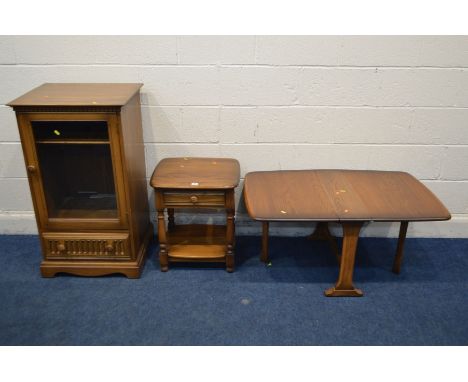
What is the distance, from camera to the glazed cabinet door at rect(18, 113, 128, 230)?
2.32m

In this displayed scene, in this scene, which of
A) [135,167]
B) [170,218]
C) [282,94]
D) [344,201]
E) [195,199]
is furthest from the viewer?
[170,218]

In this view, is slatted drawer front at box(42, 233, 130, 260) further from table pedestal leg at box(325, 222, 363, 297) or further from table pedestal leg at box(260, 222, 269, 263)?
table pedestal leg at box(325, 222, 363, 297)

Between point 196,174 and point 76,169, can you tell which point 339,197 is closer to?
point 196,174

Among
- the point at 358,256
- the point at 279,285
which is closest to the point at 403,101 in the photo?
the point at 358,256

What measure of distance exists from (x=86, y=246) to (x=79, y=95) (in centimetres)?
89

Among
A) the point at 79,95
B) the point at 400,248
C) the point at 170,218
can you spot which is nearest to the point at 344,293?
the point at 400,248

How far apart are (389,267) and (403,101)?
3.49ft

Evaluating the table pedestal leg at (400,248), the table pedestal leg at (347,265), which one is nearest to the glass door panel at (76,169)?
the table pedestal leg at (347,265)

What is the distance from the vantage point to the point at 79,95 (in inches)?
94.5

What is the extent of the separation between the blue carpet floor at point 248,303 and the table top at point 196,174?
61 cm

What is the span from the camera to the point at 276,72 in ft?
8.82

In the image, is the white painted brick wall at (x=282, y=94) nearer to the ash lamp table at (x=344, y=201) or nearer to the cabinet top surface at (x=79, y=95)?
the cabinet top surface at (x=79, y=95)

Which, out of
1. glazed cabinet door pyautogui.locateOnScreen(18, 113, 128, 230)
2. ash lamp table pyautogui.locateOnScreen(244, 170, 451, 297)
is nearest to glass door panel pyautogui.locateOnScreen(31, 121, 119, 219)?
glazed cabinet door pyautogui.locateOnScreen(18, 113, 128, 230)

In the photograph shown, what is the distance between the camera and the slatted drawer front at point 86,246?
2578 mm
